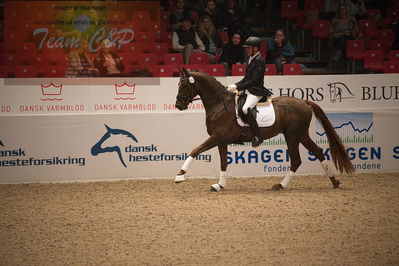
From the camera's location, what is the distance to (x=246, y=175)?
12469mm

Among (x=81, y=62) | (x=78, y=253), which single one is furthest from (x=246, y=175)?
(x=78, y=253)

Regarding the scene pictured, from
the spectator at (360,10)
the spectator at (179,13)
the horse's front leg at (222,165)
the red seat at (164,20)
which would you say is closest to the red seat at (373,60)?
the spectator at (360,10)

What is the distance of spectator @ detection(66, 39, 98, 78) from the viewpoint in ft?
42.3

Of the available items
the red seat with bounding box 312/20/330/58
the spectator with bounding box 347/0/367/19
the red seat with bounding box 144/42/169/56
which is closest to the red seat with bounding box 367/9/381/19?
the spectator with bounding box 347/0/367/19

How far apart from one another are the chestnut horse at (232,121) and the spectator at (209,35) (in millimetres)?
4124

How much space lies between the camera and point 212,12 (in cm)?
1552

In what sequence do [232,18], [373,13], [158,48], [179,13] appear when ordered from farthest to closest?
[373,13]
[232,18]
[179,13]
[158,48]

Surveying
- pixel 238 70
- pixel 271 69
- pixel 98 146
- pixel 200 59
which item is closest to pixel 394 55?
pixel 271 69

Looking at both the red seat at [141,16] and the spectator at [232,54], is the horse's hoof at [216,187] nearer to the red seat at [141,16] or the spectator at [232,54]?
the spectator at [232,54]

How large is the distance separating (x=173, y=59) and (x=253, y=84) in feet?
12.9

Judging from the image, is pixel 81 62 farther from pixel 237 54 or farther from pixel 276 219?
pixel 276 219

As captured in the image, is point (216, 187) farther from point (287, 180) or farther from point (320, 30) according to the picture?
point (320, 30)

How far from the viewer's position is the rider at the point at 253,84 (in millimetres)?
10414

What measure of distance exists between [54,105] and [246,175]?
3.75m
